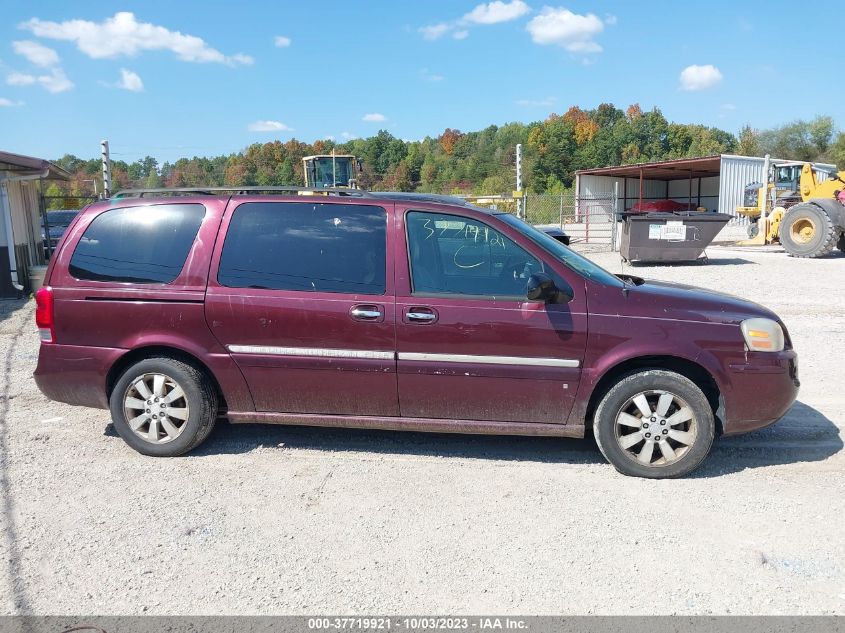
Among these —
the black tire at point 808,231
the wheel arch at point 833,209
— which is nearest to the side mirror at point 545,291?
the black tire at point 808,231

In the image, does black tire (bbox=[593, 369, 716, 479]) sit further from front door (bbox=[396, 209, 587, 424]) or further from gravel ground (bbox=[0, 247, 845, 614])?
front door (bbox=[396, 209, 587, 424])

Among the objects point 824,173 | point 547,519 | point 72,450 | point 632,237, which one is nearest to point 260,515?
point 547,519

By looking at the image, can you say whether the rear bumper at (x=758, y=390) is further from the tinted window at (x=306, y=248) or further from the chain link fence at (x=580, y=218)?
the chain link fence at (x=580, y=218)

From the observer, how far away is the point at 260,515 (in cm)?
388

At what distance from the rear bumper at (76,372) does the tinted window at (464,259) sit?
220 centimetres

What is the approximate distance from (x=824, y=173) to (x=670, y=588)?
34.4 meters

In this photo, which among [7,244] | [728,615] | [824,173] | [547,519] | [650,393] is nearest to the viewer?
[728,615]

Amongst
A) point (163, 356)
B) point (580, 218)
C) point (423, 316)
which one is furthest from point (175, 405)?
point (580, 218)

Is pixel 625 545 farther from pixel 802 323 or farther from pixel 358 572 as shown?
pixel 802 323

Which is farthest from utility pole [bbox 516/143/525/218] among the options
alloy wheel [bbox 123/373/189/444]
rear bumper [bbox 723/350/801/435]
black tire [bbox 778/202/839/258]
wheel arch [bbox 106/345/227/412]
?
alloy wheel [bbox 123/373/189/444]

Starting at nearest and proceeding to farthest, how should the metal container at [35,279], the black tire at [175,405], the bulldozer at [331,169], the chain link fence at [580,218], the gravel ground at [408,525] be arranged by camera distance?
the gravel ground at [408,525] < the black tire at [175,405] < the metal container at [35,279] < the chain link fence at [580,218] < the bulldozer at [331,169]

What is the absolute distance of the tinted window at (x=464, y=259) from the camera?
14.6 feet

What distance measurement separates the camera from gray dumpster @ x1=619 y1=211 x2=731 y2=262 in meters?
17.4

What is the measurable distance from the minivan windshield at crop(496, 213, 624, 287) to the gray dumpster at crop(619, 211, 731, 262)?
1320cm
